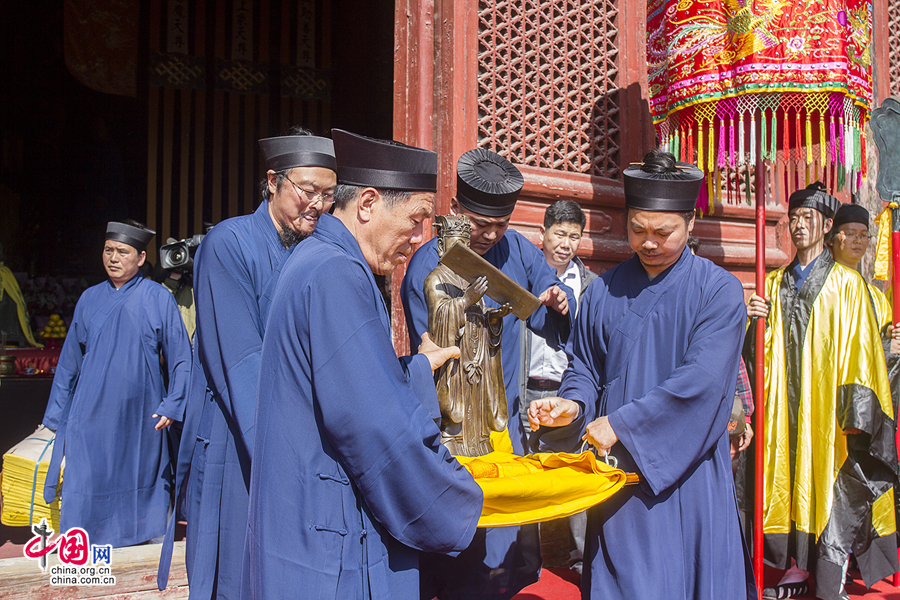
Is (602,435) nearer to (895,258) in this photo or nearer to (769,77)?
(769,77)

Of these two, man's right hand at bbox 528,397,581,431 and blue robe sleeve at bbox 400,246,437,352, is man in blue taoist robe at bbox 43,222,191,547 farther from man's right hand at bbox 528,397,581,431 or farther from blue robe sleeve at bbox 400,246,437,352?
man's right hand at bbox 528,397,581,431

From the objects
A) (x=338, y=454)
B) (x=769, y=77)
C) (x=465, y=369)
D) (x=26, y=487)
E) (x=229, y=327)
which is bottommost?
(x=26, y=487)

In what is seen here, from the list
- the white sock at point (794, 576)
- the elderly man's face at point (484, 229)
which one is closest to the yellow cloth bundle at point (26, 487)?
the elderly man's face at point (484, 229)

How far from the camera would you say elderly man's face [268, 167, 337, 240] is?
2.63 meters

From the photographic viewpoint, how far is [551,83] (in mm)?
4641

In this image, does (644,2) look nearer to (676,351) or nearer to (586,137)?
(586,137)

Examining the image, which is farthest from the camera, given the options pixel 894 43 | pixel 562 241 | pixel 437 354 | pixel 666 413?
pixel 894 43

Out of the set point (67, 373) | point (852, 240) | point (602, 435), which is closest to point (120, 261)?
point (67, 373)

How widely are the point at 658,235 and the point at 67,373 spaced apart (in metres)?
3.67

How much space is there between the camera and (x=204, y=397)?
7.96 ft

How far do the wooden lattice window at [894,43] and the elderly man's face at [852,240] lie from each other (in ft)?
8.17

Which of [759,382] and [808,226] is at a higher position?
[808,226]

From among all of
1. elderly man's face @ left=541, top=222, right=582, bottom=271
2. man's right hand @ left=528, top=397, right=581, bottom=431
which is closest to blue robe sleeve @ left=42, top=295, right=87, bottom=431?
elderly man's face @ left=541, top=222, right=582, bottom=271

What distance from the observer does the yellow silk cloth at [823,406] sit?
364 cm
